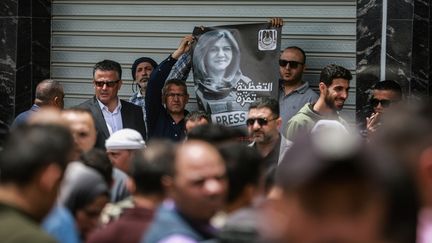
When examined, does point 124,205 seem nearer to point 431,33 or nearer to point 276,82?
point 276,82

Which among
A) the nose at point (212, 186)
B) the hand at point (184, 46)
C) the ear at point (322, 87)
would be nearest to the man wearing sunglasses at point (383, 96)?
the ear at point (322, 87)

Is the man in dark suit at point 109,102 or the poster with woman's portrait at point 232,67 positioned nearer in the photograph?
the man in dark suit at point 109,102

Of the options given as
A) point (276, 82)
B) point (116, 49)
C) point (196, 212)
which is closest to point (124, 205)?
point (196, 212)

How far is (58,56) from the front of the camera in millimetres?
11188

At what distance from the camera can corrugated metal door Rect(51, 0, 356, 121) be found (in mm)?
10156

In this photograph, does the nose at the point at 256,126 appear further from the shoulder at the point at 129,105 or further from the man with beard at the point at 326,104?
the shoulder at the point at 129,105

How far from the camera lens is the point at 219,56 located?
1003cm

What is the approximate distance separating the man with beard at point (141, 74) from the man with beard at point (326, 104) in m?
1.98

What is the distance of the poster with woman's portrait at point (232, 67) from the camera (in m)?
9.80

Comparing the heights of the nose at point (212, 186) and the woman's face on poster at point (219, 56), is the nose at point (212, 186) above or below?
below

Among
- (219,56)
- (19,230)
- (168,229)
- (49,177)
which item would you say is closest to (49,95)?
(219,56)

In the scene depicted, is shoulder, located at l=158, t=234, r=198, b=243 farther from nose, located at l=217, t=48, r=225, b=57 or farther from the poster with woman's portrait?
nose, located at l=217, t=48, r=225, b=57

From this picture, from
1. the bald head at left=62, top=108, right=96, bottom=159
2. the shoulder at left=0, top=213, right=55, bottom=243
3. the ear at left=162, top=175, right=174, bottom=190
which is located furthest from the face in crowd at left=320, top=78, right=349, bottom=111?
the shoulder at left=0, top=213, right=55, bottom=243

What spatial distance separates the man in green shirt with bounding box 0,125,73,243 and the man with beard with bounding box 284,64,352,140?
462 cm
